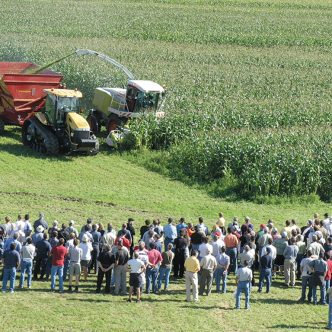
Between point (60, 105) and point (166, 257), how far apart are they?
49.3ft

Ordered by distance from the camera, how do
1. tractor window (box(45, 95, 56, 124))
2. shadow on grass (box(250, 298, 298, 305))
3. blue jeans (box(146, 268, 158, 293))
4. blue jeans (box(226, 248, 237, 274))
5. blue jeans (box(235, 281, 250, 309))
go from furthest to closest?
tractor window (box(45, 95, 56, 124))
blue jeans (box(226, 248, 237, 274))
shadow on grass (box(250, 298, 298, 305))
blue jeans (box(146, 268, 158, 293))
blue jeans (box(235, 281, 250, 309))

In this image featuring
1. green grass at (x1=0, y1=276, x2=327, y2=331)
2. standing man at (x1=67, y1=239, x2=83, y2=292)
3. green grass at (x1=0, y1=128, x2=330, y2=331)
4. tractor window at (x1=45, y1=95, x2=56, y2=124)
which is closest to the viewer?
green grass at (x1=0, y1=276, x2=327, y2=331)

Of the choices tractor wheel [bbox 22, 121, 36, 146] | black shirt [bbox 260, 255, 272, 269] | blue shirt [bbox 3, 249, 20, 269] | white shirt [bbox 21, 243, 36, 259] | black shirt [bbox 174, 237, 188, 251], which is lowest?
blue shirt [bbox 3, 249, 20, 269]

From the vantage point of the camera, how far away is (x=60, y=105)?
126 feet

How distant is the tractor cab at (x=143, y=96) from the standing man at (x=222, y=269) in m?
16.6

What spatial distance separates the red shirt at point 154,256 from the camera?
2470 centimetres

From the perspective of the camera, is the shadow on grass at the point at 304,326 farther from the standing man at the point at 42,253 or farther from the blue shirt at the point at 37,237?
the blue shirt at the point at 37,237

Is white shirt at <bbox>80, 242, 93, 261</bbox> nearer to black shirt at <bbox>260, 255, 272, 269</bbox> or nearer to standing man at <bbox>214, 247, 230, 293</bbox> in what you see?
standing man at <bbox>214, 247, 230, 293</bbox>

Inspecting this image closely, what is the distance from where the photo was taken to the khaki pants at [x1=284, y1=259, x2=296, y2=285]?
26.3 m

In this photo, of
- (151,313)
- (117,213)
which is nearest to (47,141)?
(117,213)

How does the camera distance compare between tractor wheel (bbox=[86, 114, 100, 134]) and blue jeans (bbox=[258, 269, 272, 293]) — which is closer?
blue jeans (bbox=[258, 269, 272, 293])

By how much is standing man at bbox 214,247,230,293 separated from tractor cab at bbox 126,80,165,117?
654 inches

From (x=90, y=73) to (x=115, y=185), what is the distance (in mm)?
14724

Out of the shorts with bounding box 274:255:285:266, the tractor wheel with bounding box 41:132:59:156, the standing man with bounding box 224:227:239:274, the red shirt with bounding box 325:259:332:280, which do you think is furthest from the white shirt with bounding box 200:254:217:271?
the tractor wheel with bounding box 41:132:59:156
